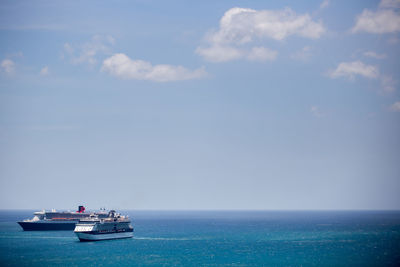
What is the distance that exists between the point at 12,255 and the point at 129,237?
144 ft

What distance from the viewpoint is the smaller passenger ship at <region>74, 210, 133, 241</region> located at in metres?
112

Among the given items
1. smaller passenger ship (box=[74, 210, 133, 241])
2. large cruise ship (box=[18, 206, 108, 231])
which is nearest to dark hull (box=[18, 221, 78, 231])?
large cruise ship (box=[18, 206, 108, 231])

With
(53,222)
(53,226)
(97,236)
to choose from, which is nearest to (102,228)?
(97,236)

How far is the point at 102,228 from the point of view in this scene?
11706 cm

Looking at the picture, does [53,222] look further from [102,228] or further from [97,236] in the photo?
[97,236]

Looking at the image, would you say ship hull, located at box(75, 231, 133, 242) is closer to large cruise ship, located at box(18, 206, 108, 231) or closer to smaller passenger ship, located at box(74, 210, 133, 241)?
smaller passenger ship, located at box(74, 210, 133, 241)

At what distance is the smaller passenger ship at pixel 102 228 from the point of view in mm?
111625

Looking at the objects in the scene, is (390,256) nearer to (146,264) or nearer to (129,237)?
(146,264)

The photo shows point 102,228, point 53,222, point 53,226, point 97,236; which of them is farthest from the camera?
point 53,226

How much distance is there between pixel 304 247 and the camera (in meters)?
100

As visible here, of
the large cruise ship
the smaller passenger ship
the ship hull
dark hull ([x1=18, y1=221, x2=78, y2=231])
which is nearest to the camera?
the ship hull

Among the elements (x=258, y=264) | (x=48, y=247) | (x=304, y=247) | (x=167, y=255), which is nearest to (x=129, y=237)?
(x=48, y=247)

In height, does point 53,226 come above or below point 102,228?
below

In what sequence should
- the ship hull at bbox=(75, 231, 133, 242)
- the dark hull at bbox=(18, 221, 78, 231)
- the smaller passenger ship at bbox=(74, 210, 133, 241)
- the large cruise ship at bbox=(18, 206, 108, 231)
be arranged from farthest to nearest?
the dark hull at bbox=(18, 221, 78, 231)
the large cruise ship at bbox=(18, 206, 108, 231)
the smaller passenger ship at bbox=(74, 210, 133, 241)
the ship hull at bbox=(75, 231, 133, 242)
